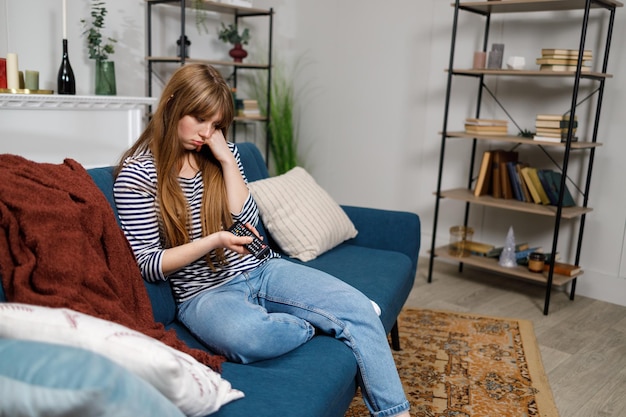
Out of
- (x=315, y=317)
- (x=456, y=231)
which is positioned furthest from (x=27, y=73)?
(x=456, y=231)

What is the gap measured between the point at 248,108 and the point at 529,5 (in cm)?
185

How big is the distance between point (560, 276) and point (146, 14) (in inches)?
111

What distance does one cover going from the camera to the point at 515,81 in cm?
346

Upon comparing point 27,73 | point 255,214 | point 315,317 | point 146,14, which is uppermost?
point 146,14

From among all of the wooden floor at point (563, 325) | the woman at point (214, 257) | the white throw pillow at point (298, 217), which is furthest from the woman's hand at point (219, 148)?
the wooden floor at point (563, 325)

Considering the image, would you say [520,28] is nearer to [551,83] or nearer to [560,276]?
[551,83]

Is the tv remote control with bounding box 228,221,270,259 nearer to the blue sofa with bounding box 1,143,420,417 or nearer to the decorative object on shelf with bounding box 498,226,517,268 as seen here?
the blue sofa with bounding box 1,143,420,417

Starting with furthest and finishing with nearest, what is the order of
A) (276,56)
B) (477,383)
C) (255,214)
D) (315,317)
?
(276,56) → (477,383) → (255,214) → (315,317)

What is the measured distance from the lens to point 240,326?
1.41 metres

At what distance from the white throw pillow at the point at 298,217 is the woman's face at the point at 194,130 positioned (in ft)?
2.01

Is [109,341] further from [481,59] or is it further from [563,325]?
[481,59]

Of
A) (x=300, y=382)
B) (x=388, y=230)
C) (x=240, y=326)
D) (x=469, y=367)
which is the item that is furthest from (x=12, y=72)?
(x=469, y=367)

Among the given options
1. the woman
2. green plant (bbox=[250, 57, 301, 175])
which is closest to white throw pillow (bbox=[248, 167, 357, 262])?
the woman

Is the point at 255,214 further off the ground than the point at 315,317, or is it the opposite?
the point at 255,214
